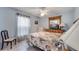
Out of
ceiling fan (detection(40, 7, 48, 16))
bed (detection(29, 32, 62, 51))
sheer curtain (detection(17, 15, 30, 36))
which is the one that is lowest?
bed (detection(29, 32, 62, 51))

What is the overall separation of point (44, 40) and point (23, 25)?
0.38 m

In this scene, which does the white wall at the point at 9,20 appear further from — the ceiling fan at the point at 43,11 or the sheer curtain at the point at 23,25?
the ceiling fan at the point at 43,11

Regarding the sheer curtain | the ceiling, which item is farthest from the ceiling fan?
the sheer curtain

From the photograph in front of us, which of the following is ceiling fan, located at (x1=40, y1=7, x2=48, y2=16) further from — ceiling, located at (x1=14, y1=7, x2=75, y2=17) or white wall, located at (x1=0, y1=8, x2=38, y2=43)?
white wall, located at (x1=0, y1=8, x2=38, y2=43)

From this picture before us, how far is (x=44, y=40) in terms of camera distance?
1.45m

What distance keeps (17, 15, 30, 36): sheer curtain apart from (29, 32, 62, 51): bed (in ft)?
0.39

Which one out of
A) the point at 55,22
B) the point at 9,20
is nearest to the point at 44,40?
the point at 55,22

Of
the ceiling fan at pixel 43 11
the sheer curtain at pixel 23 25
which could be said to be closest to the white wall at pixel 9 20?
the sheer curtain at pixel 23 25

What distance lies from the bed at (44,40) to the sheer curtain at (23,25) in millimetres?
120

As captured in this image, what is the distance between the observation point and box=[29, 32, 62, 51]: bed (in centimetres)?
142

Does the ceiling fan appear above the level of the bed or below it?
above

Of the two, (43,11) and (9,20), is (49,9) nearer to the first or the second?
(43,11)

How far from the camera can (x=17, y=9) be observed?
1.39 meters
